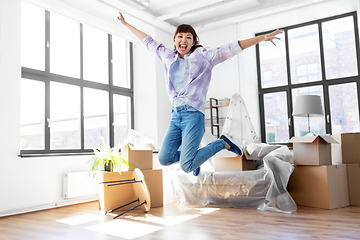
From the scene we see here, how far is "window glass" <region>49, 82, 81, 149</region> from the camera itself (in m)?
4.44

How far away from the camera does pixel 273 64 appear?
5.89 m

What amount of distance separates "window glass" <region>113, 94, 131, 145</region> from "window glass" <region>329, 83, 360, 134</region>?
11.1 feet

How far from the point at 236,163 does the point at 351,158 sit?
1.25 m

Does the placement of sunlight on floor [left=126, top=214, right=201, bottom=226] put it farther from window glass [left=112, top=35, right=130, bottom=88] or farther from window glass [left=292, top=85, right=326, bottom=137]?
window glass [left=292, top=85, right=326, bottom=137]

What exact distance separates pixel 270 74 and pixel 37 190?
13.9 ft

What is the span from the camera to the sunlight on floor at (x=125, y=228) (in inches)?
94.3

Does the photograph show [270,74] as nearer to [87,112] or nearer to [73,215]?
[87,112]

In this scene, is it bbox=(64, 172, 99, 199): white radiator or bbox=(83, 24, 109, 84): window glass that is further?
bbox=(83, 24, 109, 84): window glass

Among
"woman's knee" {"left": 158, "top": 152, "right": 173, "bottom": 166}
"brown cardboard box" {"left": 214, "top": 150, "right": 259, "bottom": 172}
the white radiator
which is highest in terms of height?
"woman's knee" {"left": 158, "top": 152, "right": 173, "bottom": 166}

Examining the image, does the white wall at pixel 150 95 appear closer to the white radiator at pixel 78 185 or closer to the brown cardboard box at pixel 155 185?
the white radiator at pixel 78 185

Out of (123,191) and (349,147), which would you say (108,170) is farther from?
(349,147)

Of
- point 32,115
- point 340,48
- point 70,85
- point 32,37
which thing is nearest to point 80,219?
point 32,115

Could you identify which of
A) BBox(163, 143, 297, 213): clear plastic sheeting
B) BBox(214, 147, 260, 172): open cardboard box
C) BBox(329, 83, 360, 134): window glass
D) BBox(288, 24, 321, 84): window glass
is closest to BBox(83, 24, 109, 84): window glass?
BBox(163, 143, 297, 213): clear plastic sheeting

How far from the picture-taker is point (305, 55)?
5.61m
